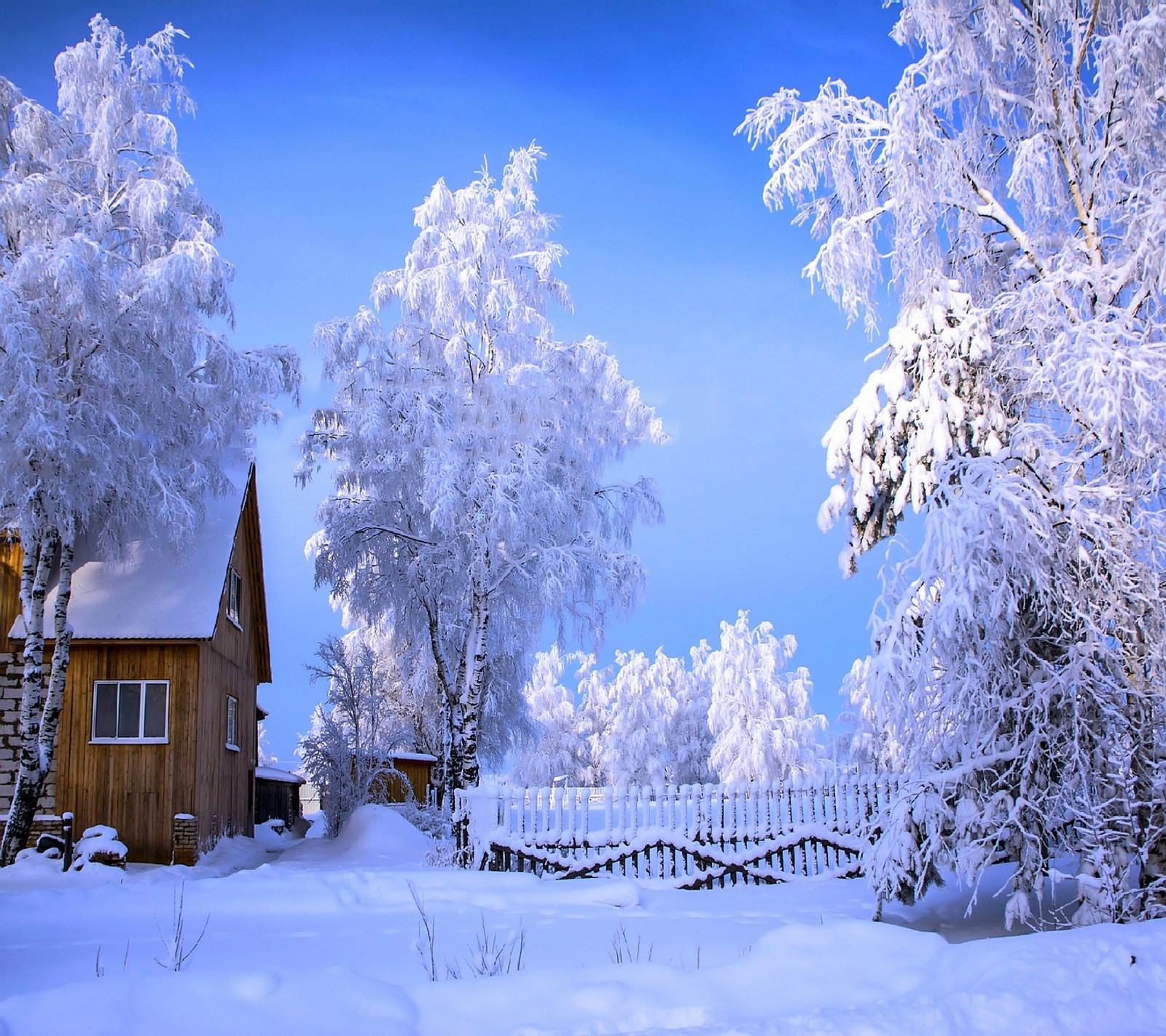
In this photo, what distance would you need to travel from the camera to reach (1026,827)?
7234 mm

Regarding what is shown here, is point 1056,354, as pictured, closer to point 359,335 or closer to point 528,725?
point 359,335

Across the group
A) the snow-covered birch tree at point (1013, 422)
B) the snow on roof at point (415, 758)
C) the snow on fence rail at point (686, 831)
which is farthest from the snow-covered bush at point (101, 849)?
the snow on roof at point (415, 758)

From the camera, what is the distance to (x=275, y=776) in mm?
27094

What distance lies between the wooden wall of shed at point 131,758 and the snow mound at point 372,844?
227cm

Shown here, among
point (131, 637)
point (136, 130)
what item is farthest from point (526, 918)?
point (136, 130)

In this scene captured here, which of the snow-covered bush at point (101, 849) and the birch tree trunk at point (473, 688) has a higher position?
the birch tree trunk at point (473, 688)

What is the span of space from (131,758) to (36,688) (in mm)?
2303

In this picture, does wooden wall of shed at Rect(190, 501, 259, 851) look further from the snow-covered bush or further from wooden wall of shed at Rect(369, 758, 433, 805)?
wooden wall of shed at Rect(369, 758, 433, 805)

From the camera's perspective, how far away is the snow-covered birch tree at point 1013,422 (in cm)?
707

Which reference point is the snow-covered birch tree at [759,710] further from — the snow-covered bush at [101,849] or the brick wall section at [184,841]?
the snow-covered bush at [101,849]

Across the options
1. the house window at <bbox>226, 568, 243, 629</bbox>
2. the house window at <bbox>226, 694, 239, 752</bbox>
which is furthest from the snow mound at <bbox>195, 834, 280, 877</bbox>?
the house window at <bbox>226, 568, 243, 629</bbox>

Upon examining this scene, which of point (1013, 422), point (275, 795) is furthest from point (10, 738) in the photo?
point (275, 795)

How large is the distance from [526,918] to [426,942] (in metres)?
1.69

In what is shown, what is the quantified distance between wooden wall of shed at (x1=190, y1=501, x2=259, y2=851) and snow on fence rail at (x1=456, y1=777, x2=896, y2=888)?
5373 millimetres
